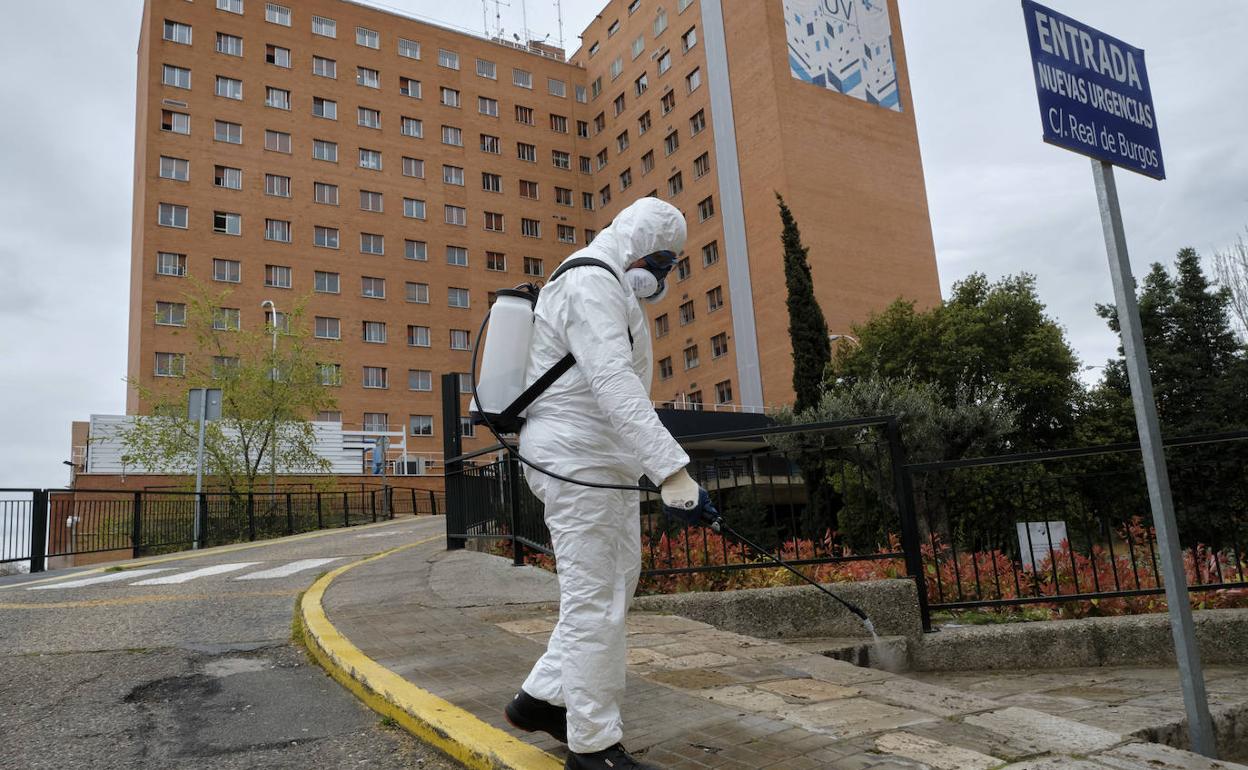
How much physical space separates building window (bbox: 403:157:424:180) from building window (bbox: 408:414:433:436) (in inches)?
612

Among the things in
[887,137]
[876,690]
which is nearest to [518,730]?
[876,690]

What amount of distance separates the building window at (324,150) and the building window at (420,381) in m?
13.9

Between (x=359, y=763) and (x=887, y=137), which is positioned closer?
(x=359, y=763)

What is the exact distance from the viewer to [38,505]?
1418cm

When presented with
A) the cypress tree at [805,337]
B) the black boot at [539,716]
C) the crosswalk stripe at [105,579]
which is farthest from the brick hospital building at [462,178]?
the black boot at [539,716]

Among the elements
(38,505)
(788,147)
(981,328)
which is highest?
(788,147)

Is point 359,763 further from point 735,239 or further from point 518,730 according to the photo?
point 735,239

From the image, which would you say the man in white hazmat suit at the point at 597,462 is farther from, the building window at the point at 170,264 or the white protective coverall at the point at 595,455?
the building window at the point at 170,264

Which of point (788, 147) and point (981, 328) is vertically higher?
point (788, 147)

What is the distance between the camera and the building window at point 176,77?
1940 inches

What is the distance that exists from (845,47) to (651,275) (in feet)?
179

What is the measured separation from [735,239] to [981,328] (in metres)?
16.6

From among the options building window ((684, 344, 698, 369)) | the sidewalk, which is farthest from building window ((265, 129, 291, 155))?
the sidewalk

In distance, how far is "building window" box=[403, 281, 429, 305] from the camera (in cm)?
5444
